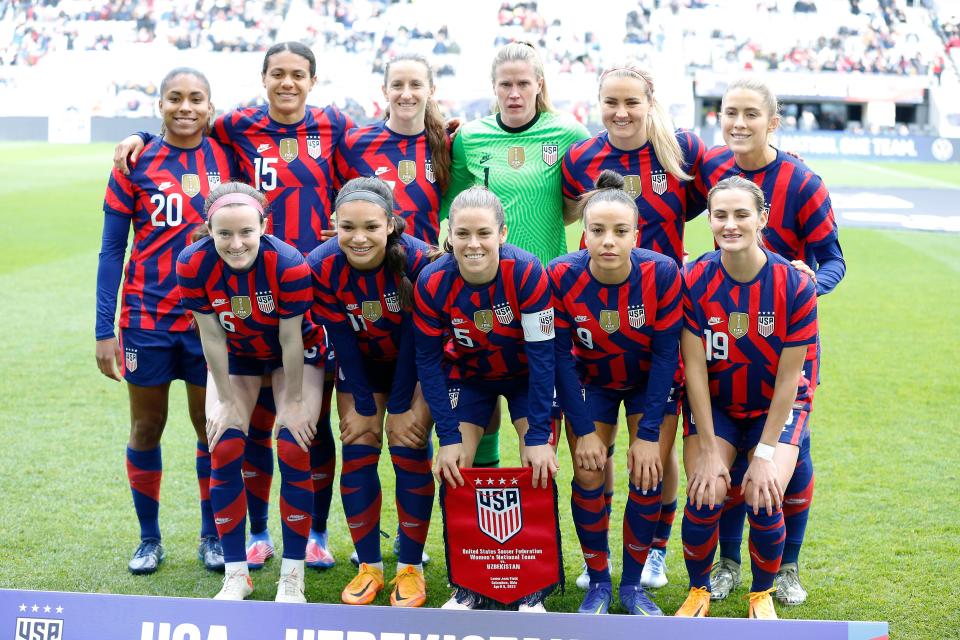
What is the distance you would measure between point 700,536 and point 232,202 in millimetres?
2030

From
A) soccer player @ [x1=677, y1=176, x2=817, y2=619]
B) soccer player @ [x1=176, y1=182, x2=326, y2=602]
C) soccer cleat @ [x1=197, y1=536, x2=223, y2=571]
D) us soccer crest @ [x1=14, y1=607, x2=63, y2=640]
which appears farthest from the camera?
soccer cleat @ [x1=197, y1=536, x2=223, y2=571]

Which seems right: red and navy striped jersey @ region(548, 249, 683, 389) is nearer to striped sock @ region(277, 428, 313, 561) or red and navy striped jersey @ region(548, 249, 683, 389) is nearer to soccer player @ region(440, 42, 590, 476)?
soccer player @ region(440, 42, 590, 476)

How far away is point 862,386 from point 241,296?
4910 millimetres

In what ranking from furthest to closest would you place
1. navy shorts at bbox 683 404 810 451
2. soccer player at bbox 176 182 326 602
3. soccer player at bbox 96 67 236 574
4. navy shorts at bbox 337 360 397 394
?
soccer player at bbox 96 67 236 574, navy shorts at bbox 337 360 397 394, soccer player at bbox 176 182 326 602, navy shorts at bbox 683 404 810 451

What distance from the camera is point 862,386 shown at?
720 cm

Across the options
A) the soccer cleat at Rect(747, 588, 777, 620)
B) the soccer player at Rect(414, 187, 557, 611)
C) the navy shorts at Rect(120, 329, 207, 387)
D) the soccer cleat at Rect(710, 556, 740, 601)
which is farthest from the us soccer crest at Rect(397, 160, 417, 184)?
the soccer cleat at Rect(747, 588, 777, 620)

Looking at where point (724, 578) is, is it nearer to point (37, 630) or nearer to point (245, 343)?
point (245, 343)

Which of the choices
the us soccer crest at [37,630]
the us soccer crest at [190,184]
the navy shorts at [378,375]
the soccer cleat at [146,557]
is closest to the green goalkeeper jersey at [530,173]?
the navy shorts at [378,375]

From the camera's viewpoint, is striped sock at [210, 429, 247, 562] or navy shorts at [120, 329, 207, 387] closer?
striped sock at [210, 429, 247, 562]

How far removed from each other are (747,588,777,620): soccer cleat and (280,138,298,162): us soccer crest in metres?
2.48

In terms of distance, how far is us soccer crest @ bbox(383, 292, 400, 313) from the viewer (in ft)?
12.6

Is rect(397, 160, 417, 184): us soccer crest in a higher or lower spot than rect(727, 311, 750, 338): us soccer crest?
higher

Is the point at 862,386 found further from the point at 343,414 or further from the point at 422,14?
the point at 422,14

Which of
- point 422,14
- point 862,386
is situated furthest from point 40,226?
point 422,14
